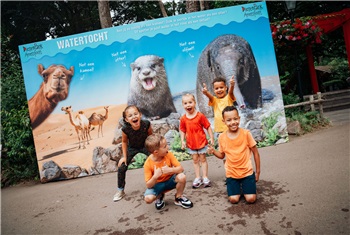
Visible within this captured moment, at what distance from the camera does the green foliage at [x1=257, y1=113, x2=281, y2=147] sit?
533cm

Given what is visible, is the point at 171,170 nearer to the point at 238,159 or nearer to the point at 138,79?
the point at 238,159

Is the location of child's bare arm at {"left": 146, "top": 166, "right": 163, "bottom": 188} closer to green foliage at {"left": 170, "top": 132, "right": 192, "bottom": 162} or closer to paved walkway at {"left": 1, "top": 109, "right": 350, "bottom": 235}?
paved walkway at {"left": 1, "top": 109, "right": 350, "bottom": 235}

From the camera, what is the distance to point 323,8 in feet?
33.2

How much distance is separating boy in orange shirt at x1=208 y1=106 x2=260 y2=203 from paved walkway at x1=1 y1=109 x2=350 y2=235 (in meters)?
0.15

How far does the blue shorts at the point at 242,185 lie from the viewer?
2713mm

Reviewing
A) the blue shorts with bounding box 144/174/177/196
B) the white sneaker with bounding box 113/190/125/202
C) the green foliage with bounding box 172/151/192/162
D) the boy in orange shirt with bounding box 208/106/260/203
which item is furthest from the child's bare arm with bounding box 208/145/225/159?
the green foliage with bounding box 172/151/192/162

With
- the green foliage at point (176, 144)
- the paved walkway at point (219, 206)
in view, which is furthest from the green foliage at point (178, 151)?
the paved walkway at point (219, 206)

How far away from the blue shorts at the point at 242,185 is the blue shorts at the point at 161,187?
0.64m

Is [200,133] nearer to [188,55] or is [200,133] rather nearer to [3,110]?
[188,55]

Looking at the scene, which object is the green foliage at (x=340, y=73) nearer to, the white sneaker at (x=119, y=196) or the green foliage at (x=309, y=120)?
the green foliage at (x=309, y=120)

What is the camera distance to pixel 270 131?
536 centimetres

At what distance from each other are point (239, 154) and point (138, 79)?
343 centimetres

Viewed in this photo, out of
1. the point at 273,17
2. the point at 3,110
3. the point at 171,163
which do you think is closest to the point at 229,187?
the point at 171,163

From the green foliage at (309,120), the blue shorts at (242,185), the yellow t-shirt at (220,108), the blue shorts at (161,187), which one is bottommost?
the blue shorts at (242,185)
